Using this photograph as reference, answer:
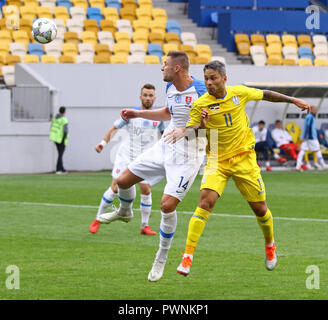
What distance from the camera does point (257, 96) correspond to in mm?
7734

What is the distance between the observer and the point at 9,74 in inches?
995

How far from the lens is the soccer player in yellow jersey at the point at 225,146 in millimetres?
7316

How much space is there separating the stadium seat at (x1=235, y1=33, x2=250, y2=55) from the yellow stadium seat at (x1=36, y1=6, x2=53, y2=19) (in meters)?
7.30

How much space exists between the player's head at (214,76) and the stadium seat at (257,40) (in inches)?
893

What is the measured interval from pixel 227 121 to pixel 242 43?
21769mm

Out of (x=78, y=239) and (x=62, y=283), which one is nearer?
(x=62, y=283)

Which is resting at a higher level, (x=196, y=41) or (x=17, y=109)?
(x=196, y=41)

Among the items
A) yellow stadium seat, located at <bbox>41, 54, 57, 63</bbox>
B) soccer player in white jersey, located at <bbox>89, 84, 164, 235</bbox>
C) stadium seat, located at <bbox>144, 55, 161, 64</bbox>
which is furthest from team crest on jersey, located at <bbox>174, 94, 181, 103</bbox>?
stadium seat, located at <bbox>144, 55, 161, 64</bbox>

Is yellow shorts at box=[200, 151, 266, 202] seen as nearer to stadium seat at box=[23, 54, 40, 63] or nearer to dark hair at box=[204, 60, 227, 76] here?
dark hair at box=[204, 60, 227, 76]

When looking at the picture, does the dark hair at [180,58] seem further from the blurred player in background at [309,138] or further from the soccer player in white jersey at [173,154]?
the blurred player in background at [309,138]

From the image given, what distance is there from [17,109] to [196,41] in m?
8.73

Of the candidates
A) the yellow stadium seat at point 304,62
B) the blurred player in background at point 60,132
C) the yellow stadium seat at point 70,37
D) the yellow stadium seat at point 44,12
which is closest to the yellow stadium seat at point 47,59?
the yellow stadium seat at point 70,37

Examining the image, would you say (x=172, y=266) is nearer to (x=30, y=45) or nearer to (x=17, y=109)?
(x=17, y=109)
